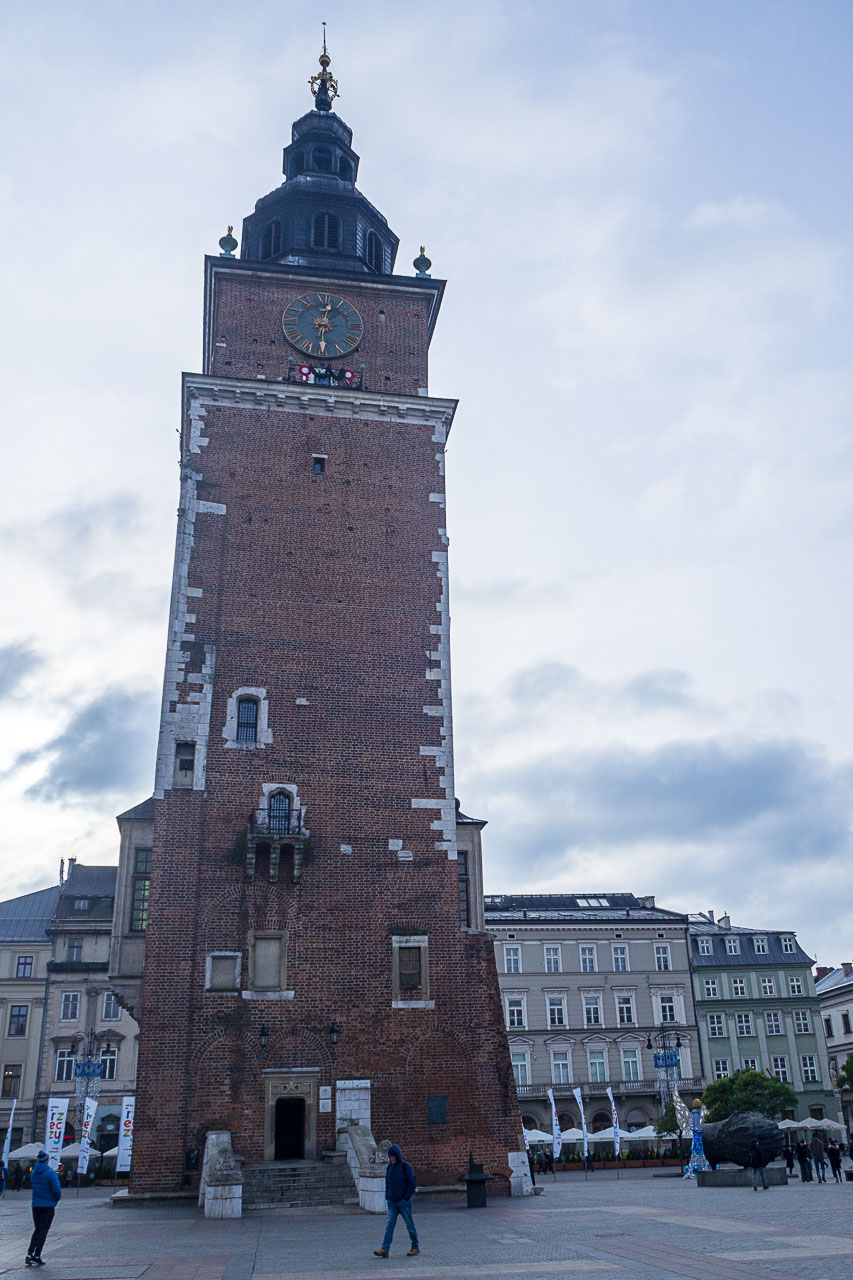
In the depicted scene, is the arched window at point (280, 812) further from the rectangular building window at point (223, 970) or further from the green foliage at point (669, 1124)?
the green foliage at point (669, 1124)

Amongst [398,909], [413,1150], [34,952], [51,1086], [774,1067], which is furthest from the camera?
[774,1067]

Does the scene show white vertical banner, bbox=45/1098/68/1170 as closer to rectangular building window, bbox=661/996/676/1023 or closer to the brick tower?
the brick tower

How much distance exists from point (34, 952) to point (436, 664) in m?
41.9

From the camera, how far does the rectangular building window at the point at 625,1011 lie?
65.2 meters

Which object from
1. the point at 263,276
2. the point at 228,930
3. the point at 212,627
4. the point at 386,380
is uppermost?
the point at 263,276

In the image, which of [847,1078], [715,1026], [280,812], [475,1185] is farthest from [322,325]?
[847,1078]

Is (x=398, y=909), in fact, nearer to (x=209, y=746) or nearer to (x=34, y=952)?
(x=209, y=746)

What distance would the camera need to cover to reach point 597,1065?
63.6 metres

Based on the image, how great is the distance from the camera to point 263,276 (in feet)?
117

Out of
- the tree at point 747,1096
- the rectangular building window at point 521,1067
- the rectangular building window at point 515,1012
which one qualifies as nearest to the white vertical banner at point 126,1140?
the tree at point 747,1096

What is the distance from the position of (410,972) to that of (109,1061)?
36.5 m

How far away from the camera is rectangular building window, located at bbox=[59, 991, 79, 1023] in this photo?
59.1 meters

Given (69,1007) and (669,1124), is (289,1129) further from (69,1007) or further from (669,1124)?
(69,1007)

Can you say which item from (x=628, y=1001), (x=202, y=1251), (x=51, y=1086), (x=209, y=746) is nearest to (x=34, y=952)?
(x=51, y=1086)
